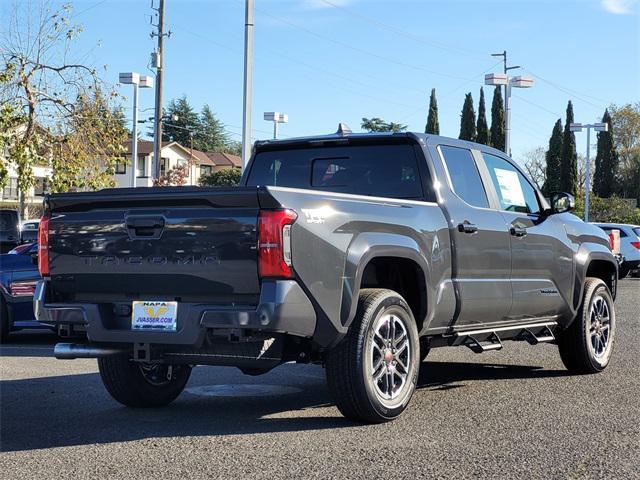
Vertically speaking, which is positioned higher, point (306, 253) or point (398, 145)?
point (398, 145)

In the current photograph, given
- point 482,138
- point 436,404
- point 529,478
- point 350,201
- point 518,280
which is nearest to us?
point 529,478

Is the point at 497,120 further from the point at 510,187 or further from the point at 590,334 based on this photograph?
the point at 510,187

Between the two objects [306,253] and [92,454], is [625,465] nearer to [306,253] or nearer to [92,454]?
[306,253]

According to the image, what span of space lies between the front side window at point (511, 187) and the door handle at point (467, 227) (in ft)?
2.46

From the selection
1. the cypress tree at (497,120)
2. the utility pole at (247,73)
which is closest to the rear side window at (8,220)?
the utility pole at (247,73)

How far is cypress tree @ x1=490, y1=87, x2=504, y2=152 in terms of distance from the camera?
8150cm

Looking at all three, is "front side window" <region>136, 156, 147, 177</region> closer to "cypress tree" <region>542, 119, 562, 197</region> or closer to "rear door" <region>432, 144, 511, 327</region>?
"cypress tree" <region>542, 119, 562, 197</region>

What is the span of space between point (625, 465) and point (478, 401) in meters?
2.08

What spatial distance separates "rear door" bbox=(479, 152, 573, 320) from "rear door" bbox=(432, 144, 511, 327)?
18 centimetres

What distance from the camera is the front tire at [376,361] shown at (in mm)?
6086

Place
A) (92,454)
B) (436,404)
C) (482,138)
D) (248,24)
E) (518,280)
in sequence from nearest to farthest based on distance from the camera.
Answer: (92,454) → (436,404) → (518,280) → (248,24) → (482,138)

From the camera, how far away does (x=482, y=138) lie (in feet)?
270

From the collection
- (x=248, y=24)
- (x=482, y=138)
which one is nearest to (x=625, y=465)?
(x=248, y=24)

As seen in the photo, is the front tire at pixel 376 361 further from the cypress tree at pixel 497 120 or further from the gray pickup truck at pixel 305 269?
the cypress tree at pixel 497 120
